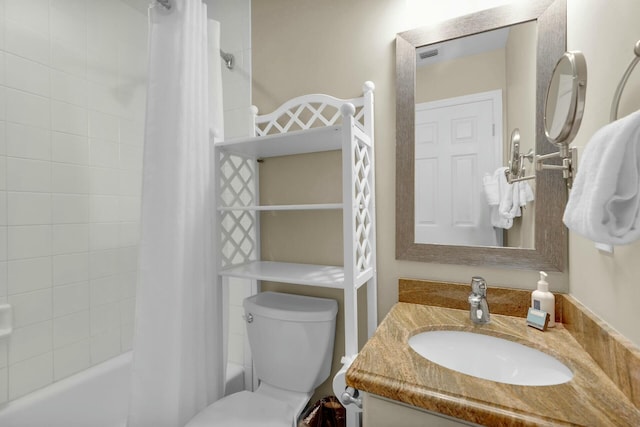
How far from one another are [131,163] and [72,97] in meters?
0.39

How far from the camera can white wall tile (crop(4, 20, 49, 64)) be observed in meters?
1.21

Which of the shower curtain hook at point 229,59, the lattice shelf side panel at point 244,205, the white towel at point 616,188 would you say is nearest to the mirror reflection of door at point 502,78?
the white towel at point 616,188

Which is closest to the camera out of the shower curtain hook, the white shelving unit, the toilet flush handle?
the toilet flush handle

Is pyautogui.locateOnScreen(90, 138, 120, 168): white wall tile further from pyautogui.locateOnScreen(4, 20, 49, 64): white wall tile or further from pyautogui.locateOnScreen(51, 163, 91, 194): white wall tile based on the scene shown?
pyautogui.locateOnScreen(4, 20, 49, 64): white wall tile

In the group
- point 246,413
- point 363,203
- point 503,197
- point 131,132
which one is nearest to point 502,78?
point 503,197

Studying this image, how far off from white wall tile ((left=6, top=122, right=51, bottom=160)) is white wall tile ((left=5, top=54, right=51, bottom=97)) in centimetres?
16

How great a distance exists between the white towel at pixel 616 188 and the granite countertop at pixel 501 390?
0.32 m

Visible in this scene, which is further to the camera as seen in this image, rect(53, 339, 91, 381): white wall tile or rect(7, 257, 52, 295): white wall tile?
rect(53, 339, 91, 381): white wall tile

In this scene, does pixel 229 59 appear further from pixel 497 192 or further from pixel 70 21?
pixel 497 192

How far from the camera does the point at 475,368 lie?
879 millimetres

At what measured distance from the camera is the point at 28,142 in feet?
4.14

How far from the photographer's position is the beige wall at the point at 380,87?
688 millimetres

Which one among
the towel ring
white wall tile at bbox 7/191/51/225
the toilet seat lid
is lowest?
the toilet seat lid

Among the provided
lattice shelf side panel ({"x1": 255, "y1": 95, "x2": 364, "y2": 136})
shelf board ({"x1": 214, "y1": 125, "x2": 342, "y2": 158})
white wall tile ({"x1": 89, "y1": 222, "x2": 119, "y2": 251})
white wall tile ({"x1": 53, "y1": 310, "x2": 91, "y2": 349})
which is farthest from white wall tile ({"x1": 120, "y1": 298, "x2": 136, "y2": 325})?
lattice shelf side panel ({"x1": 255, "y1": 95, "x2": 364, "y2": 136})
